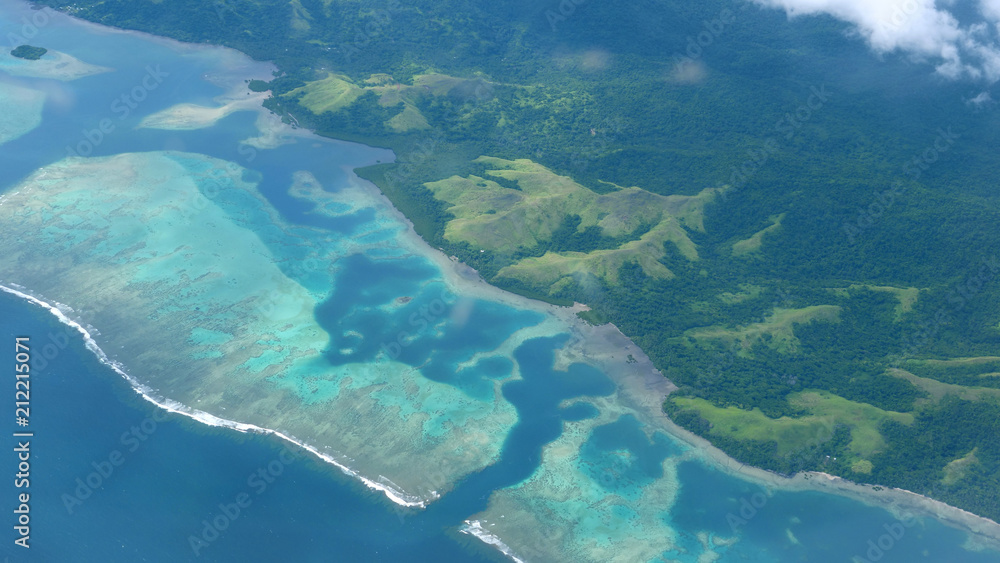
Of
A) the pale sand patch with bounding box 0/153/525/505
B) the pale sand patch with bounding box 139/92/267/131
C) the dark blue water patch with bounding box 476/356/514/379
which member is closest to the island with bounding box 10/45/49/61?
the pale sand patch with bounding box 139/92/267/131

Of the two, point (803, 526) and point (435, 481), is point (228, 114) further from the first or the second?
point (803, 526)

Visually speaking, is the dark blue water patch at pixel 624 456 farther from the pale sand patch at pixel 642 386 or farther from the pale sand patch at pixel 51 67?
the pale sand patch at pixel 51 67

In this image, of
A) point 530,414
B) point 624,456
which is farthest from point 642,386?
point 530,414

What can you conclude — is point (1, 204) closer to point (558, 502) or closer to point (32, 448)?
point (32, 448)

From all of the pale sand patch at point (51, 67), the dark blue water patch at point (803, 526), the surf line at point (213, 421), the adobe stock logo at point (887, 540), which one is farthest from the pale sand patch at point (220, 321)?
the adobe stock logo at point (887, 540)

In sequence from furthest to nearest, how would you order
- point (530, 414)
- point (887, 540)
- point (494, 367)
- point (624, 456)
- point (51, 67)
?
point (51, 67) → point (494, 367) → point (530, 414) → point (624, 456) → point (887, 540)

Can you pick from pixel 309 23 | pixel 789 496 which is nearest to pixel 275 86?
pixel 309 23
